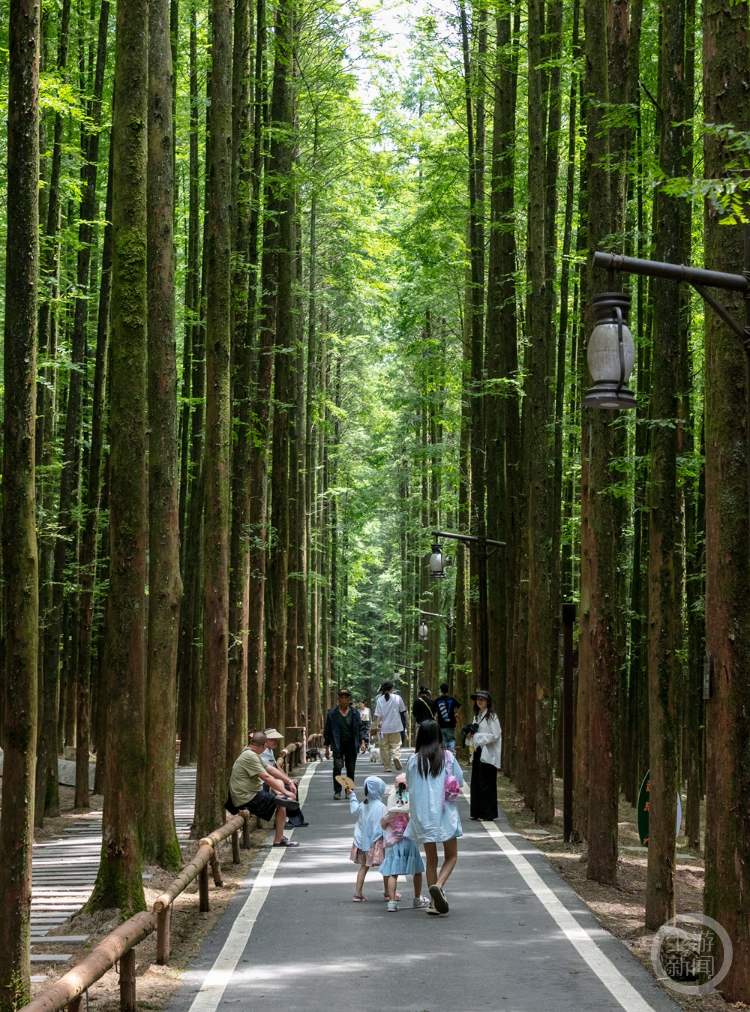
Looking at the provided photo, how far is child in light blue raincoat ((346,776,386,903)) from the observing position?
11.2m

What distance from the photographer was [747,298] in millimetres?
7383

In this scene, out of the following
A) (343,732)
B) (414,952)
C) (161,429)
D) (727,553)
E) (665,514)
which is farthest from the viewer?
(343,732)

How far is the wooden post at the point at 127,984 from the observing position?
7.06m

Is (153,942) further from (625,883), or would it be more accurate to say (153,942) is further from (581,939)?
(625,883)

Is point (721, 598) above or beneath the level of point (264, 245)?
beneath

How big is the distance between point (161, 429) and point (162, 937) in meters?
5.87

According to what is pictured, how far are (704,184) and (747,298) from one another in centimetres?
78

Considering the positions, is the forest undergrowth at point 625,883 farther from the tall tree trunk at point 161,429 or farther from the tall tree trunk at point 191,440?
the tall tree trunk at point 191,440

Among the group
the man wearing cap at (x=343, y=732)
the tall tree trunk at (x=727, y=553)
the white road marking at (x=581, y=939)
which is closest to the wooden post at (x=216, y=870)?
the white road marking at (x=581, y=939)

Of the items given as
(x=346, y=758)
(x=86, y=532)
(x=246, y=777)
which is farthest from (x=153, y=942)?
(x=346, y=758)

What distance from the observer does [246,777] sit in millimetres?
14188

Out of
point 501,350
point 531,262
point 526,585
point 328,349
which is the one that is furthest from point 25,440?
point 328,349

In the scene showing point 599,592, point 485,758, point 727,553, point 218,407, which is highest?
point 218,407

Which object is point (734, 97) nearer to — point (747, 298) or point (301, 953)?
point (747, 298)
